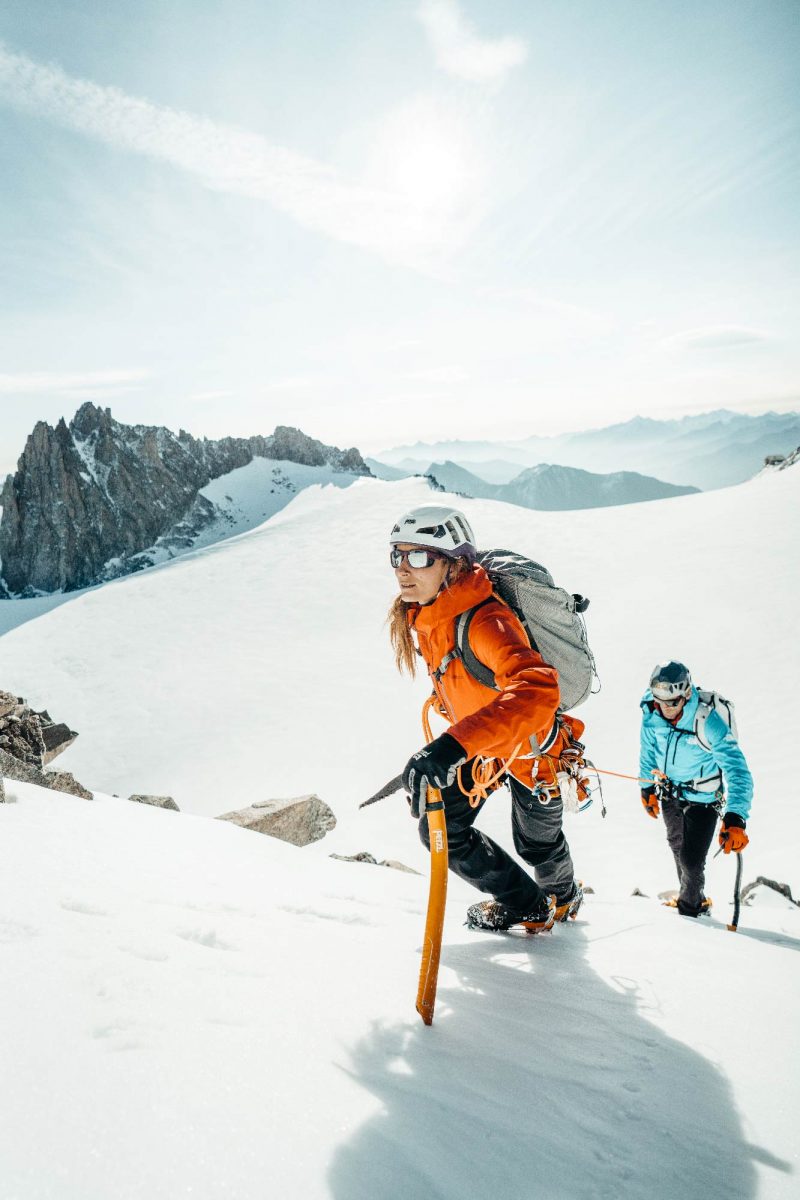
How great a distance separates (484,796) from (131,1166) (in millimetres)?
2409

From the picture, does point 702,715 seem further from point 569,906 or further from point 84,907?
point 84,907

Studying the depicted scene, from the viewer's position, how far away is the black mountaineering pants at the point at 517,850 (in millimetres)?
3666

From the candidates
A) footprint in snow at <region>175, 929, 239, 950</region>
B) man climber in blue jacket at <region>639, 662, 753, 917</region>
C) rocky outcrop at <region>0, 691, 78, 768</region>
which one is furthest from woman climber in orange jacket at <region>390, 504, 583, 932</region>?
rocky outcrop at <region>0, 691, 78, 768</region>

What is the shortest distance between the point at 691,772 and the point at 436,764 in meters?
4.17

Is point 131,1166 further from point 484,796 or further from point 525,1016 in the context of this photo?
point 484,796

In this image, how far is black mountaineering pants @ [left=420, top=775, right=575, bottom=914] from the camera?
367 centimetres

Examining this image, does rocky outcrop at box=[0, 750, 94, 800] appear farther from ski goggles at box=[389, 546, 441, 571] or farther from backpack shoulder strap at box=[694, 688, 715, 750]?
backpack shoulder strap at box=[694, 688, 715, 750]

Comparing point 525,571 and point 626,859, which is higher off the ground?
point 525,571

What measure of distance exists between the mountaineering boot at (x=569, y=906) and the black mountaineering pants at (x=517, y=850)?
0.18ft

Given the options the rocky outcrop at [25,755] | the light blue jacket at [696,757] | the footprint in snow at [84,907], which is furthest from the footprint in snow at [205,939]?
the light blue jacket at [696,757]

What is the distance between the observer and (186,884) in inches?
153

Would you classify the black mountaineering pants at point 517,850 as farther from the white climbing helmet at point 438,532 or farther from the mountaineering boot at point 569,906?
the white climbing helmet at point 438,532

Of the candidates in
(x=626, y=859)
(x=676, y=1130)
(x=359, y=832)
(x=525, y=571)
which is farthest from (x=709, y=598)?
(x=676, y=1130)

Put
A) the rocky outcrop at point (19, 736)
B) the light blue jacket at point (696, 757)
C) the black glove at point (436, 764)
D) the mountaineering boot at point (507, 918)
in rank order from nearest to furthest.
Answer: the black glove at point (436, 764) < the mountaineering boot at point (507, 918) < the light blue jacket at point (696, 757) < the rocky outcrop at point (19, 736)
